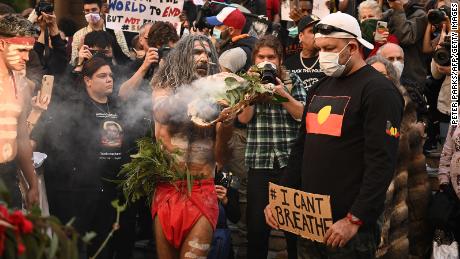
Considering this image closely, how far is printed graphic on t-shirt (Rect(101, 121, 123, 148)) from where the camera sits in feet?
26.9

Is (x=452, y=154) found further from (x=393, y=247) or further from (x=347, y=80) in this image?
(x=347, y=80)

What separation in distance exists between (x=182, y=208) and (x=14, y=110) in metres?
1.54

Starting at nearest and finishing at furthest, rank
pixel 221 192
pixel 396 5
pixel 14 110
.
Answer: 1. pixel 14 110
2. pixel 221 192
3. pixel 396 5

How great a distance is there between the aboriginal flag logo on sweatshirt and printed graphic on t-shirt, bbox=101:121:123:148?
2.70 meters

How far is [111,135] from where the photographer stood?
8234mm

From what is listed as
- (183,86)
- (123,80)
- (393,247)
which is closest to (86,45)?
(123,80)

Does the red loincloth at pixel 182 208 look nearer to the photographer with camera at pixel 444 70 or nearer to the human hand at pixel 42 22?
the photographer with camera at pixel 444 70

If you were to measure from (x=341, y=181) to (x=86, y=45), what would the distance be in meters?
4.26

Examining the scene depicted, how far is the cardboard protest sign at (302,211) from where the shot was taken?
576 centimetres

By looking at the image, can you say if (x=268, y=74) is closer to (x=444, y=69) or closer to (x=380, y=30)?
(x=444, y=69)

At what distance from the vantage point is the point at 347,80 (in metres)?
5.88

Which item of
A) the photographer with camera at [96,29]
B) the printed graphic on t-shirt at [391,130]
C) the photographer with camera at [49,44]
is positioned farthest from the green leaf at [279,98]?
the photographer with camera at [96,29]

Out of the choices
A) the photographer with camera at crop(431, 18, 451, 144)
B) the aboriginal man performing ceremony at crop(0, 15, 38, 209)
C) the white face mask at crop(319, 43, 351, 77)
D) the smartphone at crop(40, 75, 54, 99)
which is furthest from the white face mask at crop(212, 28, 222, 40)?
the white face mask at crop(319, 43, 351, 77)

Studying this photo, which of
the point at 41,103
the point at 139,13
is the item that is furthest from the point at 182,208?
the point at 139,13
